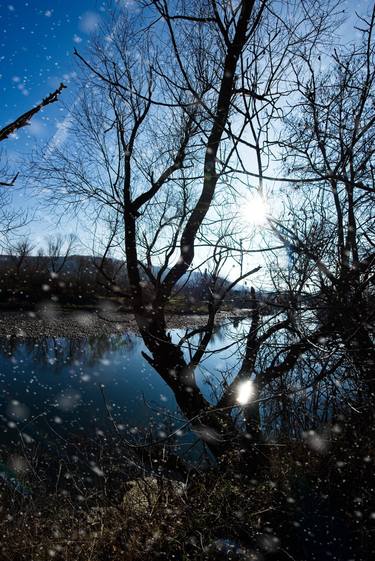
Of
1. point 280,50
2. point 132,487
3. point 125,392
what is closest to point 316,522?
point 132,487

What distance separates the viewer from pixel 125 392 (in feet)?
46.4

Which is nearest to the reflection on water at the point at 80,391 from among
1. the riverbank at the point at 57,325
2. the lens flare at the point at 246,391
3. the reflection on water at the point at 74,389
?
the reflection on water at the point at 74,389

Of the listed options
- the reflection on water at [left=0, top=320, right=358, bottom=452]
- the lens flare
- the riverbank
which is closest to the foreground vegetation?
the reflection on water at [left=0, top=320, right=358, bottom=452]

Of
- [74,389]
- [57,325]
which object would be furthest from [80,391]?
[57,325]

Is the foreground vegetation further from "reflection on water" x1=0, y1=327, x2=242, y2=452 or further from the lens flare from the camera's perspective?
"reflection on water" x1=0, y1=327, x2=242, y2=452

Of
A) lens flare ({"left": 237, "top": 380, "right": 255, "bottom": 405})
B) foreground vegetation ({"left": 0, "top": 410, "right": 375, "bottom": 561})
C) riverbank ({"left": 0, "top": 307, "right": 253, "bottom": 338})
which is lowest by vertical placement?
riverbank ({"left": 0, "top": 307, "right": 253, "bottom": 338})

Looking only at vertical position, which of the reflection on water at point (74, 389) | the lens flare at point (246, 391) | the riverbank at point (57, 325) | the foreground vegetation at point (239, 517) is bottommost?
the reflection on water at point (74, 389)

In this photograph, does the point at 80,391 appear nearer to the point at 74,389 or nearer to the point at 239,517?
the point at 74,389

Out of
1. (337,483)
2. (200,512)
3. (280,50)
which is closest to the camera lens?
(280,50)

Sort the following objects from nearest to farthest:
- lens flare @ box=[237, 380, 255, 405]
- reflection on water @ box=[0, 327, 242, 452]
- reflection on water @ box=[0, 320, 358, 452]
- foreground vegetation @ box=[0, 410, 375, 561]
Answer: lens flare @ box=[237, 380, 255, 405]
foreground vegetation @ box=[0, 410, 375, 561]
reflection on water @ box=[0, 320, 358, 452]
reflection on water @ box=[0, 327, 242, 452]

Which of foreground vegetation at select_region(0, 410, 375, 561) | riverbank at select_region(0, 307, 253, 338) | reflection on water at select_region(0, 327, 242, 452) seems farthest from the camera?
riverbank at select_region(0, 307, 253, 338)

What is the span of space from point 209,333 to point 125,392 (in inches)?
429

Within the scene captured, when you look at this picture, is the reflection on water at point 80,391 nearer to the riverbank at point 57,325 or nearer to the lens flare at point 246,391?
the lens flare at point 246,391

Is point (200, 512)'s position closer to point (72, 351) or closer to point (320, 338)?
point (320, 338)
